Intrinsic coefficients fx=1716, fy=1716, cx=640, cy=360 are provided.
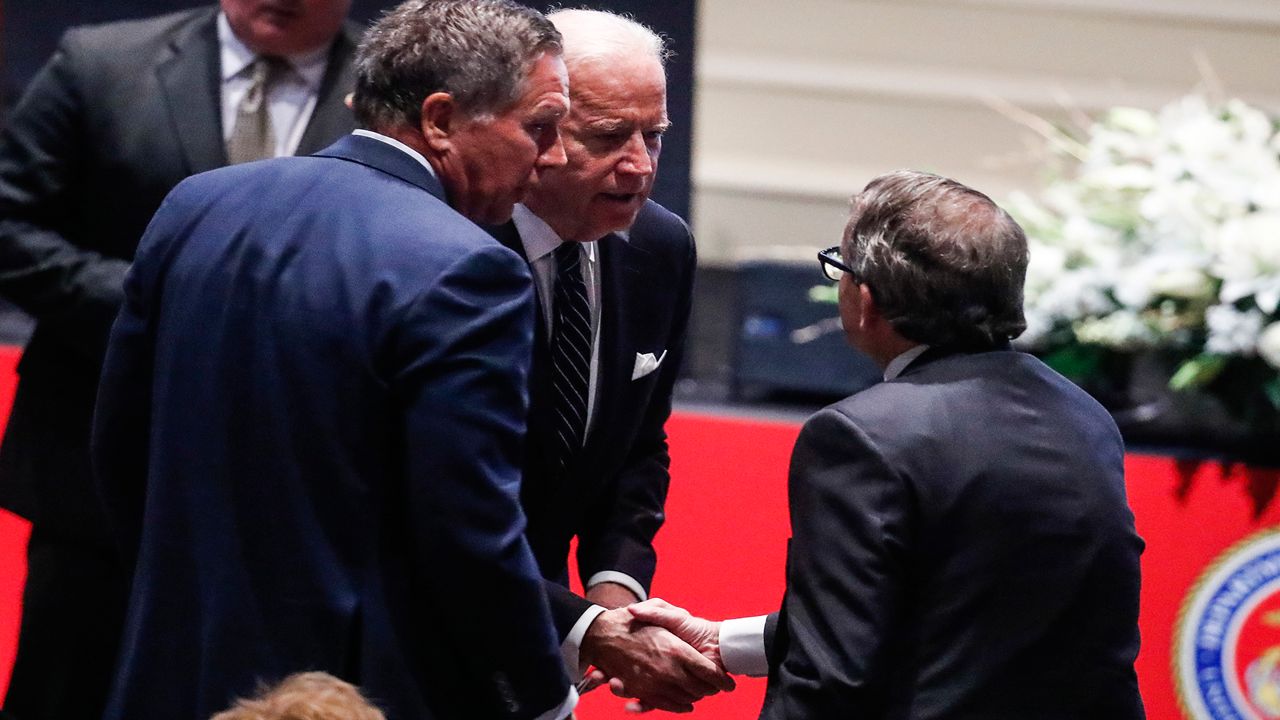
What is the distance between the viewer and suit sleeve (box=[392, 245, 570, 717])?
5.51ft

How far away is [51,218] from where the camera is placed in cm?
269

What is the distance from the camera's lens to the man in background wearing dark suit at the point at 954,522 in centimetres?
179

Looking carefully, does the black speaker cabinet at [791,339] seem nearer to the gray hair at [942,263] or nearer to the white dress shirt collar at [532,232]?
the white dress shirt collar at [532,232]

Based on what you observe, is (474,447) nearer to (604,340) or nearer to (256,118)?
(604,340)

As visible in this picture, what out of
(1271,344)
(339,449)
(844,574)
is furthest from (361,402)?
(1271,344)

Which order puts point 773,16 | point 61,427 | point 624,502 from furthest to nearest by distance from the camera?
point 773,16, point 61,427, point 624,502

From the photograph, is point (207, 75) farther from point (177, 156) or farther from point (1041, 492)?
point (1041, 492)

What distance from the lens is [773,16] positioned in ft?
20.2

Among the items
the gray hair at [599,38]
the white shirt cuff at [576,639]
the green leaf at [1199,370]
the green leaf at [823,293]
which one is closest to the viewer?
the gray hair at [599,38]

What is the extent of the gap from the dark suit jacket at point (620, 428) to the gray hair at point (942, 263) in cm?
49

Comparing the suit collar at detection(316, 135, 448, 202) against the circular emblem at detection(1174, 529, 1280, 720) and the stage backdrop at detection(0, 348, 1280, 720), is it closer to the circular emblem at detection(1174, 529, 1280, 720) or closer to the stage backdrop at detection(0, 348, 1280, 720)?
the stage backdrop at detection(0, 348, 1280, 720)

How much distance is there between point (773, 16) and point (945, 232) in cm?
443

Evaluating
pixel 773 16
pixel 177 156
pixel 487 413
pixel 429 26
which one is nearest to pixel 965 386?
pixel 487 413

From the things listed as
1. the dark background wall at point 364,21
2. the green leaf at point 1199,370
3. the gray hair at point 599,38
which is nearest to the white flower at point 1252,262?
the green leaf at point 1199,370
